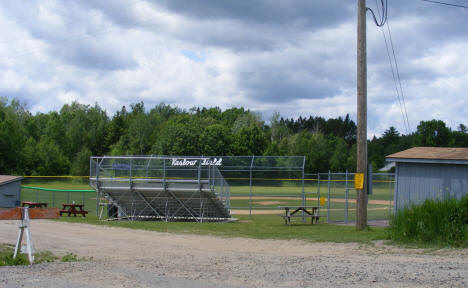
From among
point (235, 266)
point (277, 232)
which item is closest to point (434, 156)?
point (277, 232)

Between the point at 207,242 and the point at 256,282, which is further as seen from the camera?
the point at 207,242

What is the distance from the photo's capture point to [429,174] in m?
18.9

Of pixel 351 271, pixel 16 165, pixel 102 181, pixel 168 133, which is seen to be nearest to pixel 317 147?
pixel 168 133

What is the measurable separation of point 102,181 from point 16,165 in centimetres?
4738

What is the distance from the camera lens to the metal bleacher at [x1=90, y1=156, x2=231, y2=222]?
23.6 metres

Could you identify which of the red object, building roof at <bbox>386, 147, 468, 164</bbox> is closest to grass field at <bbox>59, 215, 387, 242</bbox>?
building roof at <bbox>386, 147, 468, 164</bbox>

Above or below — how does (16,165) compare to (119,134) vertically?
below

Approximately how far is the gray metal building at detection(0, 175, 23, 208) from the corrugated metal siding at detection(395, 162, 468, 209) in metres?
22.5

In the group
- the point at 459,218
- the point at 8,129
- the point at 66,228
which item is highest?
the point at 8,129

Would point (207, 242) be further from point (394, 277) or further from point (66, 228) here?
point (394, 277)

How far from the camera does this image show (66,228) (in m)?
19.5

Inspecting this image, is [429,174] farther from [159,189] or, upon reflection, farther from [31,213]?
[31,213]

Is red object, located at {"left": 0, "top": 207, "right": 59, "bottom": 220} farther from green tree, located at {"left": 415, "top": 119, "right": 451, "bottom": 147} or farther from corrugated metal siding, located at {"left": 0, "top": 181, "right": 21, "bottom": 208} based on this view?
green tree, located at {"left": 415, "top": 119, "right": 451, "bottom": 147}

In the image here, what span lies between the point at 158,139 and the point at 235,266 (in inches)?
3054
